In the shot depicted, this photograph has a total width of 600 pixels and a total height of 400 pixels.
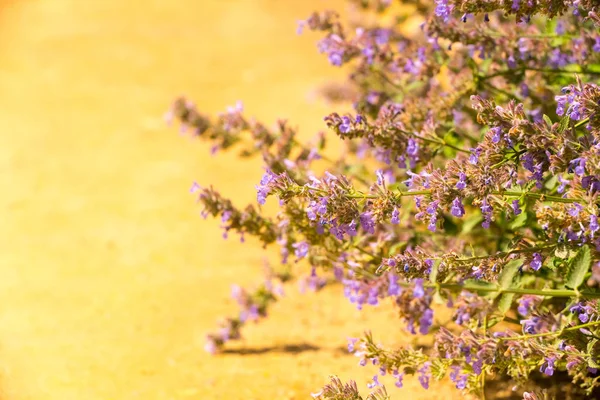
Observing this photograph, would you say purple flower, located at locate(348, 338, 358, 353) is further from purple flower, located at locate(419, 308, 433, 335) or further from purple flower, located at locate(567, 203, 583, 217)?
purple flower, located at locate(567, 203, 583, 217)

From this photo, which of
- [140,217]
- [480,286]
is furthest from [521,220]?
[140,217]

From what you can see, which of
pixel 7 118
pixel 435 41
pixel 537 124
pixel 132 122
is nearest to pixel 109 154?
pixel 132 122

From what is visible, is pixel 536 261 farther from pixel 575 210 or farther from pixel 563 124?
pixel 563 124

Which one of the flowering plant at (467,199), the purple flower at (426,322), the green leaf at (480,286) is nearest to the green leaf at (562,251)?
the flowering plant at (467,199)

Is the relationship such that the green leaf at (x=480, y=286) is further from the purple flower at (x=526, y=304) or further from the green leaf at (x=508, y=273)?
the purple flower at (x=526, y=304)

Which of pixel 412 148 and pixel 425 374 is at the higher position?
pixel 412 148

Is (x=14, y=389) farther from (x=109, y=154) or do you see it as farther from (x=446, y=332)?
(x=109, y=154)

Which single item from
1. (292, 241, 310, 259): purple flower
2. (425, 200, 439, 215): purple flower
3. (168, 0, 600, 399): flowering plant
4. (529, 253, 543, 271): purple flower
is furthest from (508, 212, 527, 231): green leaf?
(292, 241, 310, 259): purple flower

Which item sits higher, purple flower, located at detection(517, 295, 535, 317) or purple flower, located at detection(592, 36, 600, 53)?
purple flower, located at detection(592, 36, 600, 53)
